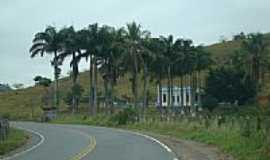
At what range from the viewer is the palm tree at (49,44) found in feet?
315

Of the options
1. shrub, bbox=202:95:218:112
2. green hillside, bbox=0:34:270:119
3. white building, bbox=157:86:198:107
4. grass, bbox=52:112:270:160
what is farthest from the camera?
white building, bbox=157:86:198:107

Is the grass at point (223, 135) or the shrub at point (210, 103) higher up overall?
the shrub at point (210, 103)

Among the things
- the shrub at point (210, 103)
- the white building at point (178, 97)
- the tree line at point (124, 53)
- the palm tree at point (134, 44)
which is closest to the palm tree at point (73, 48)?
the tree line at point (124, 53)

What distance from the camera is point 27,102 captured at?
139 m

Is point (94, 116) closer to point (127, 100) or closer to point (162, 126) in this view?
point (162, 126)

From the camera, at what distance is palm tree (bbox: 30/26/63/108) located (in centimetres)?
9600

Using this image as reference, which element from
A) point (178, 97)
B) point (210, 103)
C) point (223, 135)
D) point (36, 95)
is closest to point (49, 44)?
point (210, 103)

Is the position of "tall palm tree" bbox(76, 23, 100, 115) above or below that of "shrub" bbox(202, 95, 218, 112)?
above

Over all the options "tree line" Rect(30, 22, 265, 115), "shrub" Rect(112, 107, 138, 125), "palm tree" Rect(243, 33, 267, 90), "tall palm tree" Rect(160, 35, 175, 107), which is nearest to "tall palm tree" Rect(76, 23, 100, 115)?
"tree line" Rect(30, 22, 265, 115)

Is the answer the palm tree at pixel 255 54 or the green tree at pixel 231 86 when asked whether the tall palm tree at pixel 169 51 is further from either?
the palm tree at pixel 255 54

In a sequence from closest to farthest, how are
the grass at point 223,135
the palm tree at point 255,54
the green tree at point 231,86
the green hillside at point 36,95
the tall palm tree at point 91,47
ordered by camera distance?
the grass at point 223,135 → the tall palm tree at point 91,47 → the palm tree at point 255,54 → the green tree at point 231,86 → the green hillside at point 36,95

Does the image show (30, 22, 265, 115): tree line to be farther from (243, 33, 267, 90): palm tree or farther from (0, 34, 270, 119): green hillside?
(0, 34, 270, 119): green hillside

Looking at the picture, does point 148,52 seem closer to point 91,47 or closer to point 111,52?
point 111,52

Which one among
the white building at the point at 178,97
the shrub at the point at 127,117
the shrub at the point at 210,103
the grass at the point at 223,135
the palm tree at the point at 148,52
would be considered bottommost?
the grass at the point at 223,135
